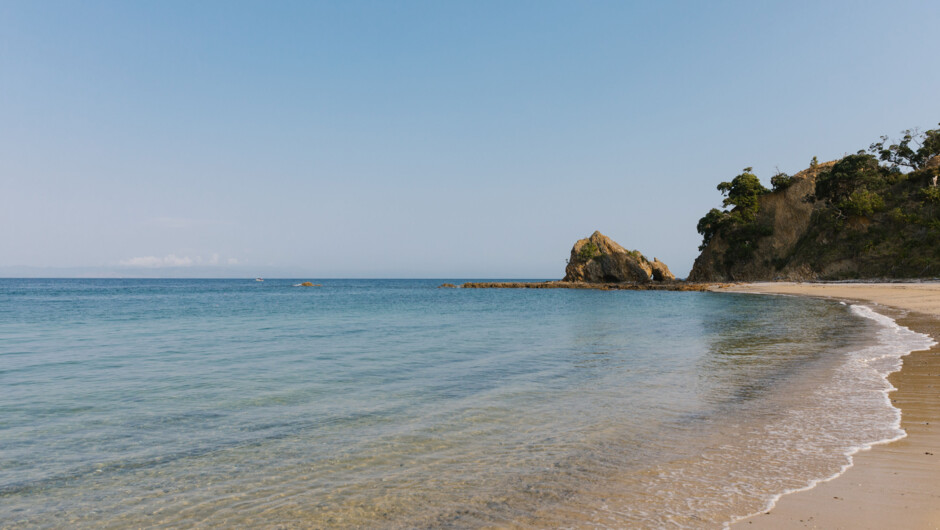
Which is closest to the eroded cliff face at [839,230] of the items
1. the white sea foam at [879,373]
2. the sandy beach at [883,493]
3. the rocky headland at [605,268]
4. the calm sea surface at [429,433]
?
the rocky headland at [605,268]

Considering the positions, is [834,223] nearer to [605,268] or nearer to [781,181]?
[781,181]

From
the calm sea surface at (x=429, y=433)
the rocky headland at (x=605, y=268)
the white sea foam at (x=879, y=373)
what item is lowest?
the calm sea surface at (x=429, y=433)

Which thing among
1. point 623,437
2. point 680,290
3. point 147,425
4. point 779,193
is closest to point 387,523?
point 623,437

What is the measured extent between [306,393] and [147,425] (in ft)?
9.21

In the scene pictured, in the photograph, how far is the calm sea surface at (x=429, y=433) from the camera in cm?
475

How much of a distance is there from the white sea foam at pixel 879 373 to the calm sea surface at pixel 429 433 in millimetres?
74

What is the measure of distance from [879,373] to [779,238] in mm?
84764

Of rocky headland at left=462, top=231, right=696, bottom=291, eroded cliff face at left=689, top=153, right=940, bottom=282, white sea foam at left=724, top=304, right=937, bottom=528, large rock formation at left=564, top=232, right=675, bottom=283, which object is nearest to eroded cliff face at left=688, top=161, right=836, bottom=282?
eroded cliff face at left=689, top=153, right=940, bottom=282

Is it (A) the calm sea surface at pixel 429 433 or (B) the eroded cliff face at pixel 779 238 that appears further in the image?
(B) the eroded cliff face at pixel 779 238

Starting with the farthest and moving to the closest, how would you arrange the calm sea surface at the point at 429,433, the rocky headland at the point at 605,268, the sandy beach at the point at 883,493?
the rocky headland at the point at 605,268 < the calm sea surface at the point at 429,433 < the sandy beach at the point at 883,493

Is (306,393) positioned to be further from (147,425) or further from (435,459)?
(435,459)

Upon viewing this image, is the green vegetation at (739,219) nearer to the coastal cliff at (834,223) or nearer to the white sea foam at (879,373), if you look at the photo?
the coastal cliff at (834,223)

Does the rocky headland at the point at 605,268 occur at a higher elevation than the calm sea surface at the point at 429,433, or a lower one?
higher

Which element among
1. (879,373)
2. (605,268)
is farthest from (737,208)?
(879,373)
